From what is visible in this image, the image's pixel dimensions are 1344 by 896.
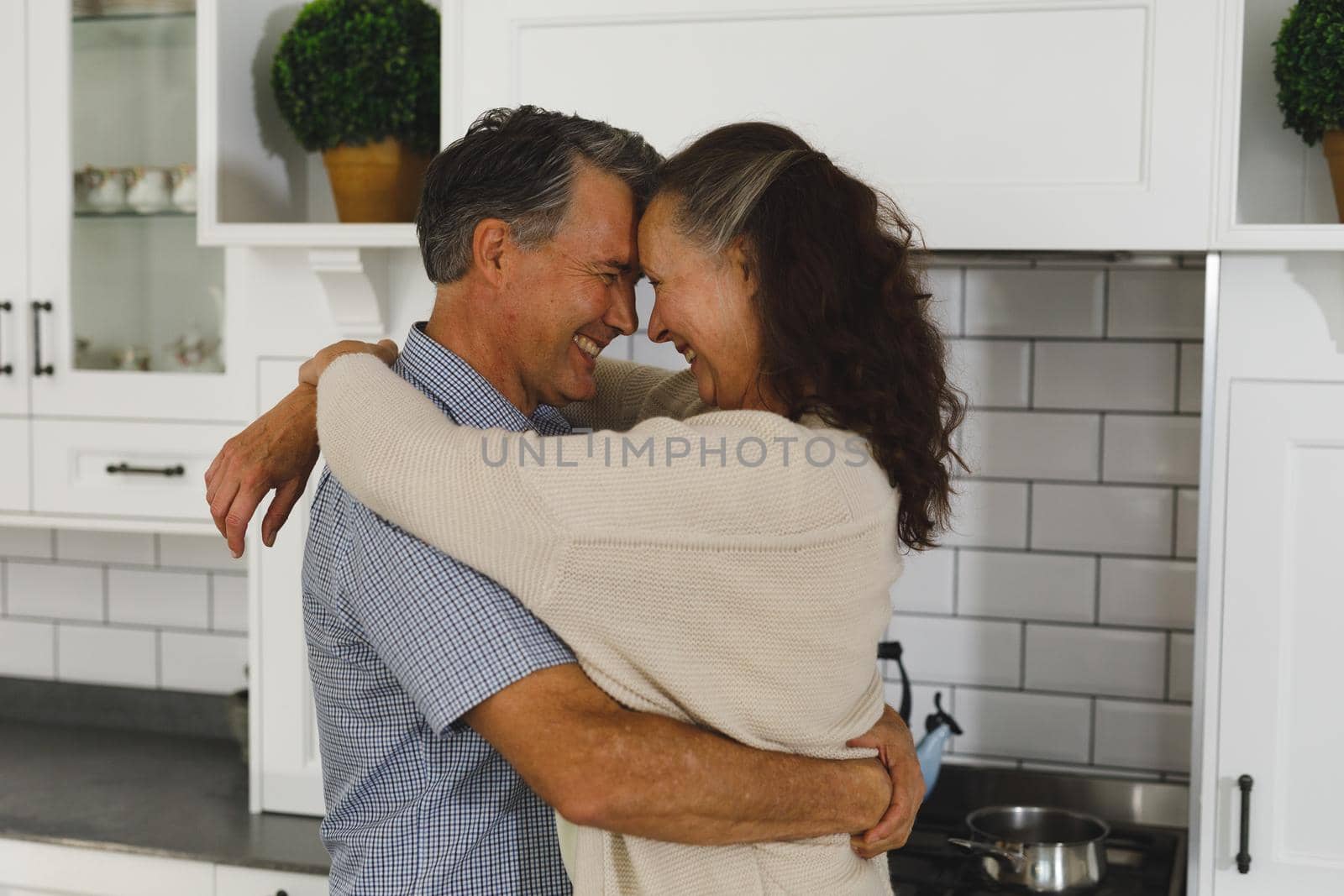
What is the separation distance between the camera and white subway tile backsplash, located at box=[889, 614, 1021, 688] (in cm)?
226

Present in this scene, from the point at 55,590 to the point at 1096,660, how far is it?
2.12m

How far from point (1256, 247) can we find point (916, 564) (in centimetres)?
82

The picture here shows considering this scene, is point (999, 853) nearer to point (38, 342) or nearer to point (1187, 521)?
point (1187, 521)

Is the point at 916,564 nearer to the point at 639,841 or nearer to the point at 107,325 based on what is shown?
the point at 639,841

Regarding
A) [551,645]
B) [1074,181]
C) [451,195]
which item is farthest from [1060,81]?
[551,645]

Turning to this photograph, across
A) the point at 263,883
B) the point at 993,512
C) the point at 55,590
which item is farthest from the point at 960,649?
the point at 55,590

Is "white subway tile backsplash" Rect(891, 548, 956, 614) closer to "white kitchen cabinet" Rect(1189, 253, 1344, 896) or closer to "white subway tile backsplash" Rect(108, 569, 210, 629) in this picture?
"white kitchen cabinet" Rect(1189, 253, 1344, 896)

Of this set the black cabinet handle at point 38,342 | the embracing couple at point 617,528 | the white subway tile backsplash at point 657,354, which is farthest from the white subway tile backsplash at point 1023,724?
the black cabinet handle at point 38,342

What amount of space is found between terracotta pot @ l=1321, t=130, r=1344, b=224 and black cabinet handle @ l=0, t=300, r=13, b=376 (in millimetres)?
2146

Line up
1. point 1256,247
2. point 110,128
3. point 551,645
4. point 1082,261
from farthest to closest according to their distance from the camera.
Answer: point 110,128, point 1082,261, point 1256,247, point 551,645

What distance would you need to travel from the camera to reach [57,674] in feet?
9.30

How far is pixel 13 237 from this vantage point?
237 centimetres

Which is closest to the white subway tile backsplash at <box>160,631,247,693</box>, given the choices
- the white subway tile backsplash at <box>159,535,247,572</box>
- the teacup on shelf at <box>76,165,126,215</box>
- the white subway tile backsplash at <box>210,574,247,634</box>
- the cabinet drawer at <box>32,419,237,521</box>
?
the white subway tile backsplash at <box>210,574,247,634</box>

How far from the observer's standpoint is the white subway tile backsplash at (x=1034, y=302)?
2186 millimetres
